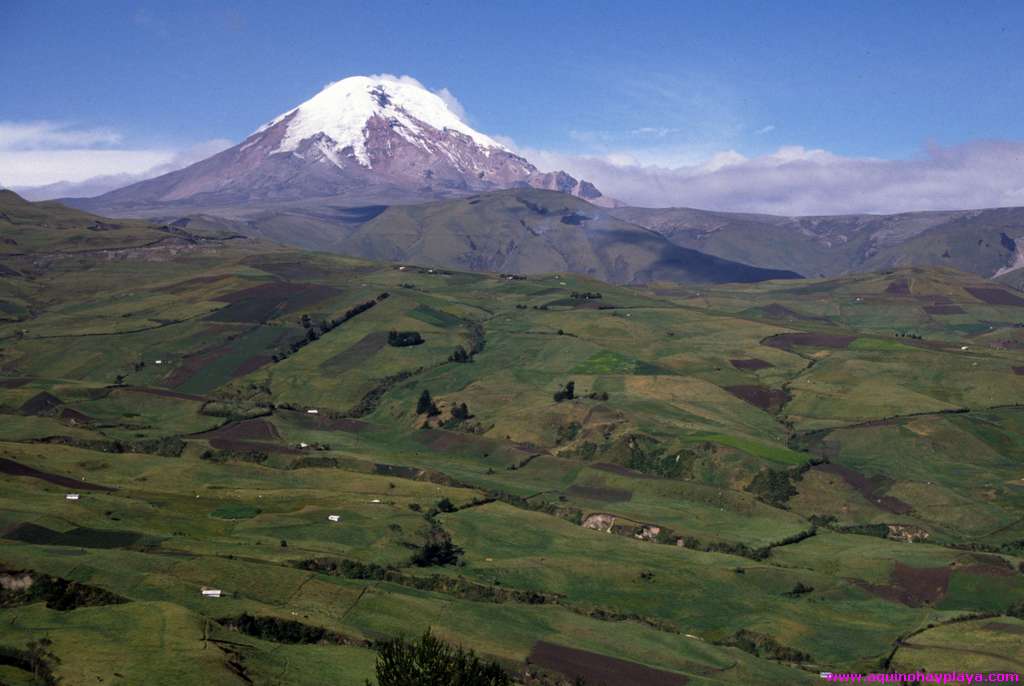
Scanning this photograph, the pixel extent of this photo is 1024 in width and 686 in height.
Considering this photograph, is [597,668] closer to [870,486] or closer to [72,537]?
[72,537]

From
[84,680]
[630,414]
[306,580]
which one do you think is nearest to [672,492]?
[630,414]

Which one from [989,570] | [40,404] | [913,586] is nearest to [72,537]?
[913,586]

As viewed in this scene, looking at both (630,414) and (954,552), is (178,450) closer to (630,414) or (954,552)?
(630,414)

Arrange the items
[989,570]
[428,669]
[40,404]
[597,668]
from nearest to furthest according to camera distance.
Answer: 1. [428,669]
2. [597,668]
3. [989,570]
4. [40,404]

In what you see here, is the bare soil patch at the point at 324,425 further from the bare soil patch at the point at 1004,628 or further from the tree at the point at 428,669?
the tree at the point at 428,669

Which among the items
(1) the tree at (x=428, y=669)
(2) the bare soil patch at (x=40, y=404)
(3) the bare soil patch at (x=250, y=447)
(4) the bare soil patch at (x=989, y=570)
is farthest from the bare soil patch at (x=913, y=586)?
(2) the bare soil patch at (x=40, y=404)
